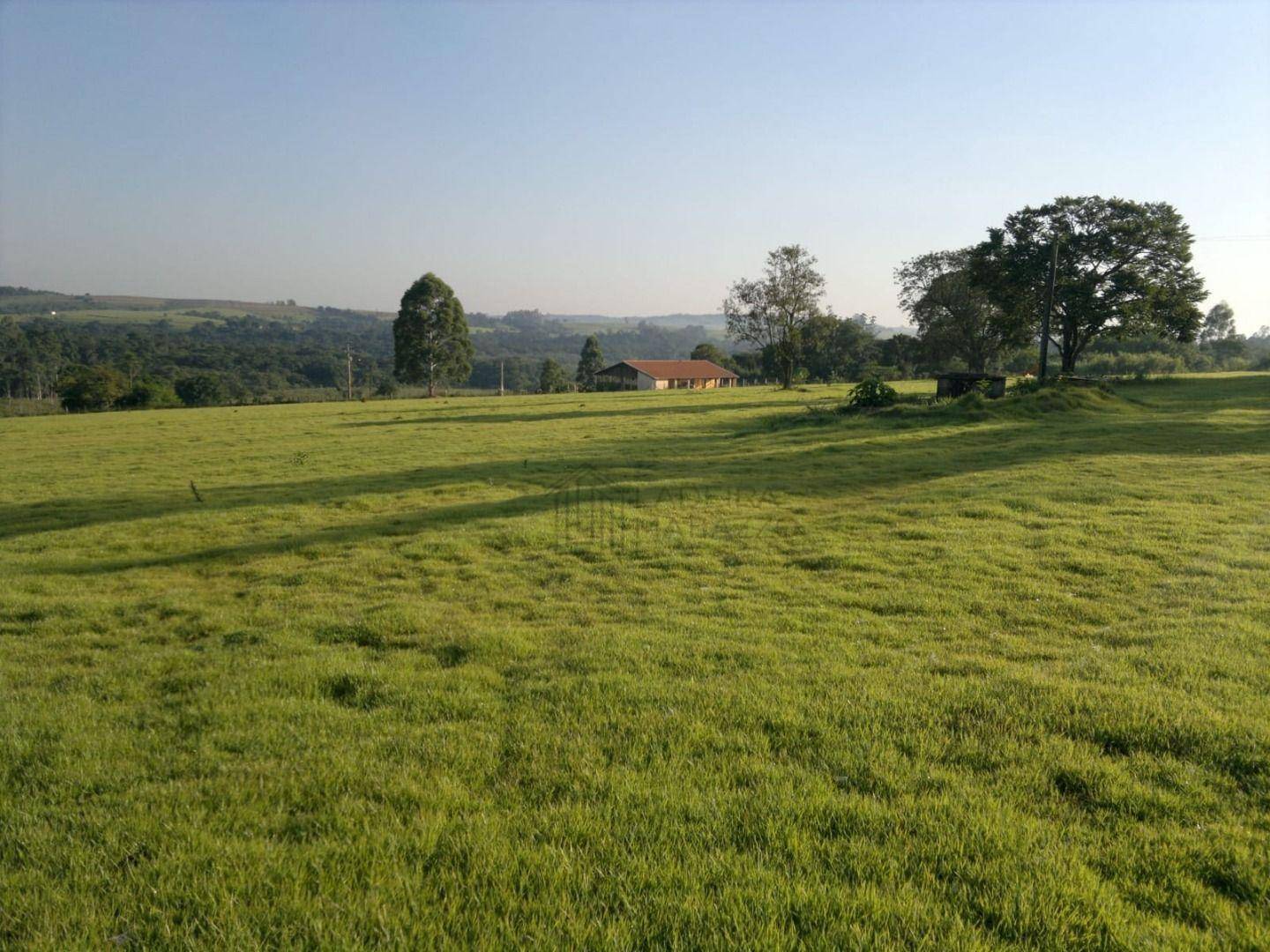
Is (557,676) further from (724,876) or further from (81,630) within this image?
(81,630)

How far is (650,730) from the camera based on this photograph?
445 centimetres

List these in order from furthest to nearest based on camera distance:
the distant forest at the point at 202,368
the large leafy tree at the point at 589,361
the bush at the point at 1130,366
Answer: the large leafy tree at the point at 589,361, the distant forest at the point at 202,368, the bush at the point at 1130,366

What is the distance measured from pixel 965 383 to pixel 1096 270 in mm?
19352

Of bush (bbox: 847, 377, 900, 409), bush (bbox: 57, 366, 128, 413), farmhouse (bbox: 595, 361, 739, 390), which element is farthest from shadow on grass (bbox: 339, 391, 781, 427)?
farmhouse (bbox: 595, 361, 739, 390)

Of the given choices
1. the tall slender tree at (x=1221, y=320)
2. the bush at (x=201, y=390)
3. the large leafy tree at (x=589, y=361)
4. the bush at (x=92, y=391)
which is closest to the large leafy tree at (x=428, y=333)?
the bush at (x=201, y=390)

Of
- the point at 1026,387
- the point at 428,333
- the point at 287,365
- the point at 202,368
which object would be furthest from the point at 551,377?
the point at 1026,387

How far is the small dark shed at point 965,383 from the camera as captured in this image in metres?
29.2

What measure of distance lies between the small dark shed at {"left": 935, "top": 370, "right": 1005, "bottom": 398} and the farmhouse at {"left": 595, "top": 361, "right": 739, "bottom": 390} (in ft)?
197

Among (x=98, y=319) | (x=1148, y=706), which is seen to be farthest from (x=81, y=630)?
(x=98, y=319)

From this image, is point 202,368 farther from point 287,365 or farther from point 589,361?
point 589,361

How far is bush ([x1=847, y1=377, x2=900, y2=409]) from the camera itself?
28.1 meters

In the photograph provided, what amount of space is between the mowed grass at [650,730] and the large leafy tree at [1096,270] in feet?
115

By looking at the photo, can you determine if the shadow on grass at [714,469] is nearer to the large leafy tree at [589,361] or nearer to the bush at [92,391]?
the bush at [92,391]

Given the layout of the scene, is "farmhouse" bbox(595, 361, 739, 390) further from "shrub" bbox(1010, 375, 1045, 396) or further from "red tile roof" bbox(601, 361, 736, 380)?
"shrub" bbox(1010, 375, 1045, 396)
